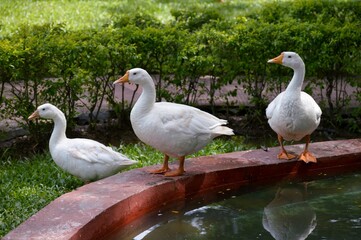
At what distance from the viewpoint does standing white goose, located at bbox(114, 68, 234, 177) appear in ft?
19.8

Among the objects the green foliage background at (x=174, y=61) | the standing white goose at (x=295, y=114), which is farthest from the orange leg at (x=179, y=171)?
the green foliage background at (x=174, y=61)

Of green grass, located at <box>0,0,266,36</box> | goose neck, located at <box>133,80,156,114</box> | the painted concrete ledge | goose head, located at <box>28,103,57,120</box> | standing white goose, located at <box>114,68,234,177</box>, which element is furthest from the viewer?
green grass, located at <box>0,0,266,36</box>

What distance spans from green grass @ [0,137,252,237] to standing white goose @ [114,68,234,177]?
0.81m

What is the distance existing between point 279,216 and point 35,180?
201 cm

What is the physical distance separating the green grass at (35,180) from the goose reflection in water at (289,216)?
1244 millimetres

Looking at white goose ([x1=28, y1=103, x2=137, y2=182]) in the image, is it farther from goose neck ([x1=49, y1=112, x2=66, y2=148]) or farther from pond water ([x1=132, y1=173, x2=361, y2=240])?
pond water ([x1=132, y1=173, x2=361, y2=240])

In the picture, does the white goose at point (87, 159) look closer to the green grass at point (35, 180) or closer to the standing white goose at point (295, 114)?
the green grass at point (35, 180)

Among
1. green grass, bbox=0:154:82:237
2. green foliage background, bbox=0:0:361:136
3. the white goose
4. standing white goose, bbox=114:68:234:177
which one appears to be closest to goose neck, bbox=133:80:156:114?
standing white goose, bbox=114:68:234:177

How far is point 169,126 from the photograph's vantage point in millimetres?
6027

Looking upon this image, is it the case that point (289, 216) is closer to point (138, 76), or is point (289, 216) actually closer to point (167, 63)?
point (138, 76)

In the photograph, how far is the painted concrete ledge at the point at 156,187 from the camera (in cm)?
488

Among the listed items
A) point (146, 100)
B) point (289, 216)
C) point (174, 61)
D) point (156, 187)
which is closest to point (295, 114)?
point (289, 216)

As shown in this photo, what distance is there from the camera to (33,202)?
5809mm

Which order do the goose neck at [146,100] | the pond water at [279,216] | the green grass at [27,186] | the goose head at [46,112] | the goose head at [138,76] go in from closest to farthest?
1. the pond water at [279,216]
2. the green grass at [27,186]
3. the goose neck at [146,100]
4. the goose head at [138,76]
5. the goose head at [46,112]
